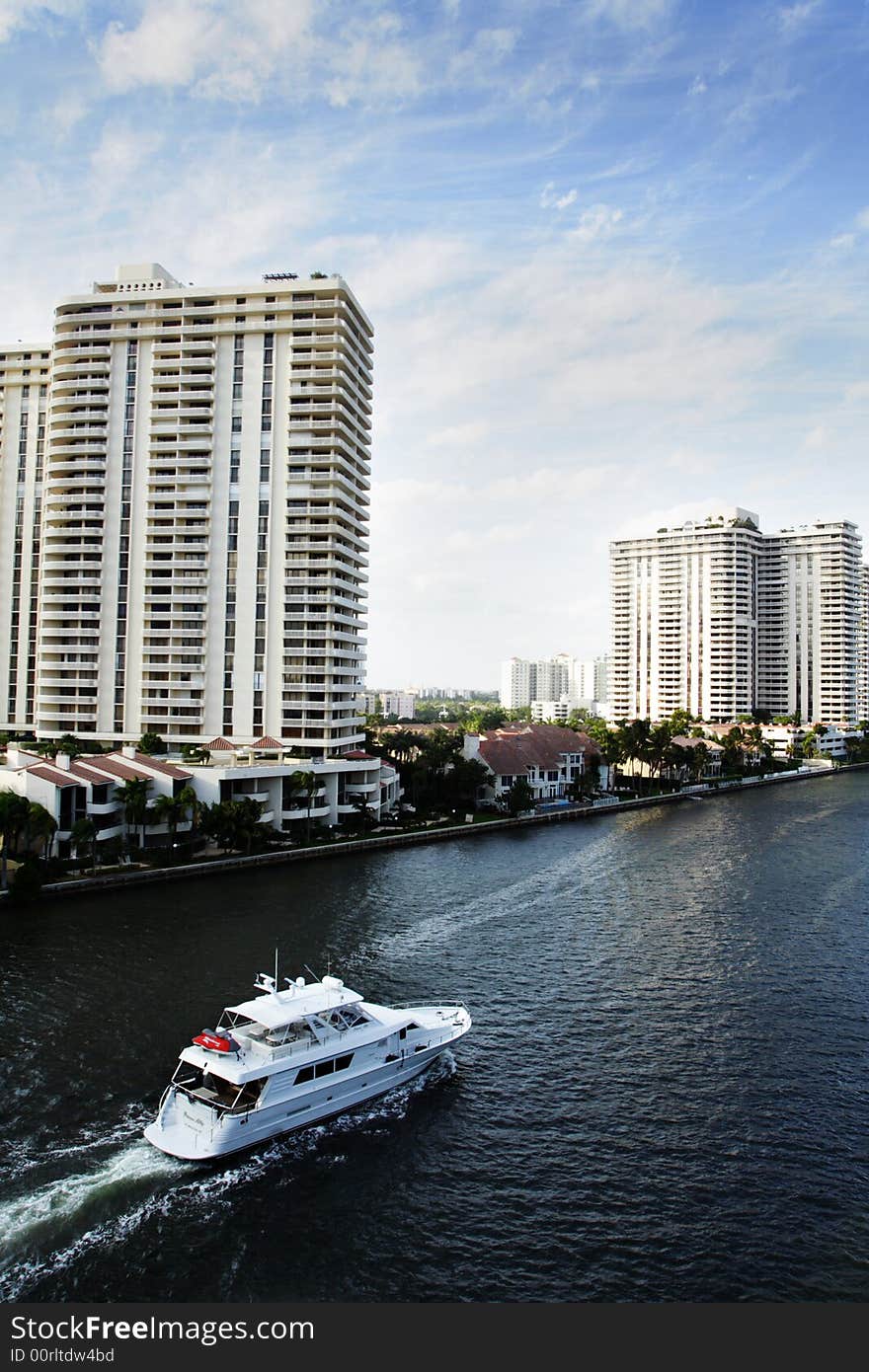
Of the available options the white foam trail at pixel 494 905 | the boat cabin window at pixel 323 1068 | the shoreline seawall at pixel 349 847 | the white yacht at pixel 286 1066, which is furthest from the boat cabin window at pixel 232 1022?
the shoreline seawall at pixel 349 847

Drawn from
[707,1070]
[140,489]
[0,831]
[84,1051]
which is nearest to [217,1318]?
[84,1051]

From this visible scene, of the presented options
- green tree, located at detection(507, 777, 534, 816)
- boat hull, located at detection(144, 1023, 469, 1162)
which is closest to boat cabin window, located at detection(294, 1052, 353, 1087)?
boat hull, located at detection(144, 1023, 469, 1162)

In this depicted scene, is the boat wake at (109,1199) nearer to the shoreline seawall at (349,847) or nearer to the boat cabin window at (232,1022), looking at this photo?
the boat cabin window at (232,1022)

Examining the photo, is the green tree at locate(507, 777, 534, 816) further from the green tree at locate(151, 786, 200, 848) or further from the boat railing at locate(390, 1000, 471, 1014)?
the boat railing at locate(390, 1000, 471, 1014)

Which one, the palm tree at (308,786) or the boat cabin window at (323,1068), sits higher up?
the palm tree at (308,786)

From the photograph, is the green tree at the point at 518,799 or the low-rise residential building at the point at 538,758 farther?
the low-rise residential building at the point at 538,758
